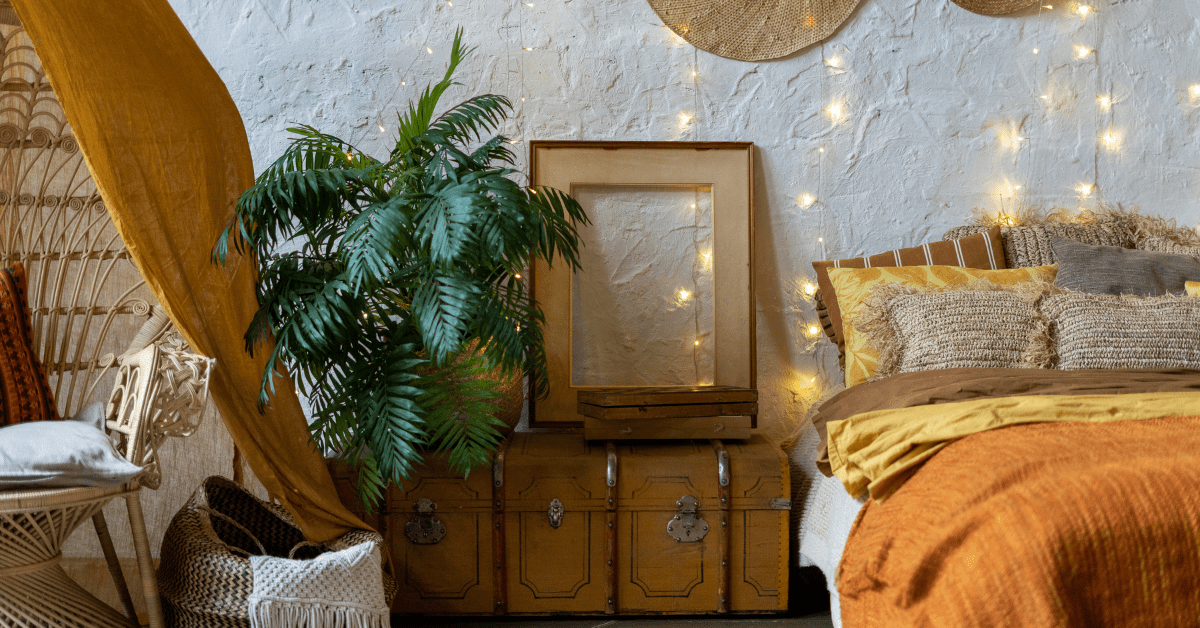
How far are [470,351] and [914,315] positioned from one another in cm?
114

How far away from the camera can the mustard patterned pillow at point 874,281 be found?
1994 millimetres

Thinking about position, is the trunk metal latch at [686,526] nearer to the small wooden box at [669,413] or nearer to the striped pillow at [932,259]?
the small wooden box at [669,413]

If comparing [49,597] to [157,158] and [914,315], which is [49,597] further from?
[914,315]

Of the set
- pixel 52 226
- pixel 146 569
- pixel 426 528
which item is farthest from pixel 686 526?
pixel 52 226

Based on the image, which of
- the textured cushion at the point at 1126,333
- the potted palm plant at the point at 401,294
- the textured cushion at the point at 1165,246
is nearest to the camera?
the potted palm plant at the point at 401,294

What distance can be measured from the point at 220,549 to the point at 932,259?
2022mm

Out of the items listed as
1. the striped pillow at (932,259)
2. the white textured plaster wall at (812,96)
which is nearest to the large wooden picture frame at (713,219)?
A: the white textured plaster wall at (812,96)

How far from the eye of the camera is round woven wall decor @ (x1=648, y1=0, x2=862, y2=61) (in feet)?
7.85

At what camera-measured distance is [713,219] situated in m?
2.38

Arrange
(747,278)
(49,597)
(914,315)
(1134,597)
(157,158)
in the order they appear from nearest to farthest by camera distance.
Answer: (1134,597) → (49,597) → (157,158) → (914,315) → (747,278)

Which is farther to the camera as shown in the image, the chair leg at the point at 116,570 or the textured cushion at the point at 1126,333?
the textured cushion at the point at 1126,333

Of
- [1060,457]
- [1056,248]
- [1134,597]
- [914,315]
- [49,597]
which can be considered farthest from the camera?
[1056,248]

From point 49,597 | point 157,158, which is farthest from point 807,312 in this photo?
point 49,597

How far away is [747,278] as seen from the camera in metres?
2.38
